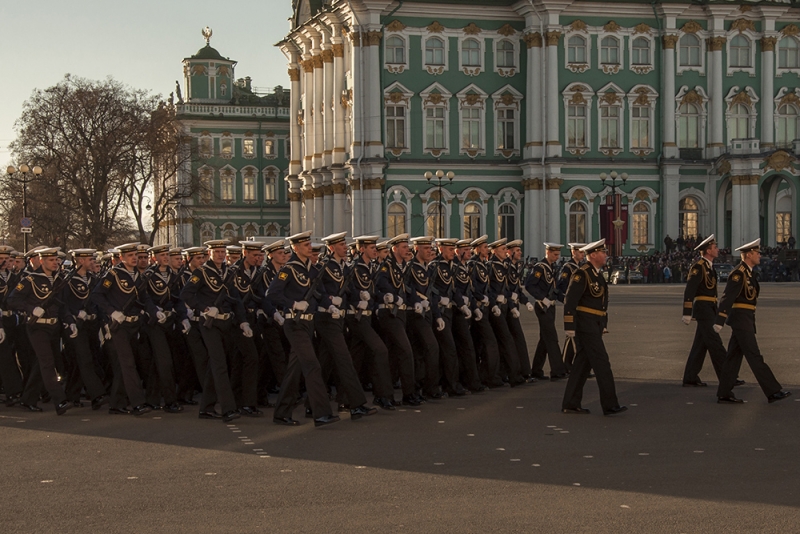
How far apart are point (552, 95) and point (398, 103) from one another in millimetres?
7172

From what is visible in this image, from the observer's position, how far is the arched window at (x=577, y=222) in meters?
62.8

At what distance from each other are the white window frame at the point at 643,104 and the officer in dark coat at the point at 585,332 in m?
50.2

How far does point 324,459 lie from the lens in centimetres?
1148

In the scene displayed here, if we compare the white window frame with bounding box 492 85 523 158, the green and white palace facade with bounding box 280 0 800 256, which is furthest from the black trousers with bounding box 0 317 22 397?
the white window frame with bounding box 492 85 523 158

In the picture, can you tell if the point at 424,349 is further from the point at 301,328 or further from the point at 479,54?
the point at 479,54

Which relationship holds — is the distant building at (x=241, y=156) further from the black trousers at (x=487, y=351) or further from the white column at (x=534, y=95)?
the black trousers at (x=487, y=351)

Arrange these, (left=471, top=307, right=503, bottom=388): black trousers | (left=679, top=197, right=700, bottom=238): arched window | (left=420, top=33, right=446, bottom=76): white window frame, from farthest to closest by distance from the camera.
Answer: (left=679, top=197, right=700, bottom=238): arched window → (left=420, top=33, right=446, bottom=76): white window frame → (left=471, top=307, right=503, bottom=388): black trousers

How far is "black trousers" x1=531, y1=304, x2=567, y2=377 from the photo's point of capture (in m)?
17.9

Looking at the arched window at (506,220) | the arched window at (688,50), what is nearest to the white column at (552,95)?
the arched window at (506,220)

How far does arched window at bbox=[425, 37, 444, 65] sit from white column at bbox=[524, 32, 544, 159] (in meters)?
4.04

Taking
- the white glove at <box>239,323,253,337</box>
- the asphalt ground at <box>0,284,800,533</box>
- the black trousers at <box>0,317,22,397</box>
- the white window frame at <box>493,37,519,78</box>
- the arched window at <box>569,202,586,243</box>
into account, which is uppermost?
the white window frame at <box>493,37,519,78</box>

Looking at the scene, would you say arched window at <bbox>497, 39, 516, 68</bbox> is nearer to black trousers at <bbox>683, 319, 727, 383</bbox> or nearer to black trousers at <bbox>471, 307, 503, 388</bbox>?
black trousers at <bbox>471, 307, 503, 388</bbox>

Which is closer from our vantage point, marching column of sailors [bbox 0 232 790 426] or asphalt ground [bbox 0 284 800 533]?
asphalt ground [bbox 0 284 800 533]

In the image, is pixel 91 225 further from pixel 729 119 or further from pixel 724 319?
pixel 724 319
